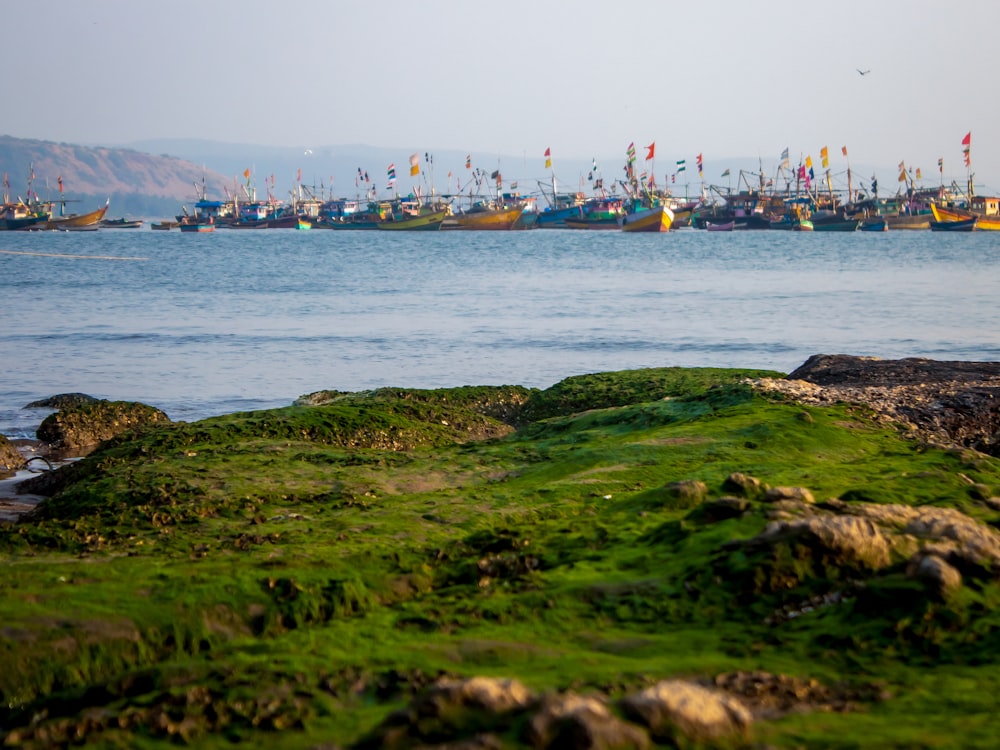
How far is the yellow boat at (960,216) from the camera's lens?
11300 centimetres

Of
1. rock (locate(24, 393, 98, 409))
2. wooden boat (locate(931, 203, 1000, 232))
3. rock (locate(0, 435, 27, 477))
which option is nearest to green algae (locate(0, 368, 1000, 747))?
rock (locate(0, 435, 27, 477))

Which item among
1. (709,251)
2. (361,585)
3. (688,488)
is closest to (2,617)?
(361,585)

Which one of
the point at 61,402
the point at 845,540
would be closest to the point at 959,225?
the point at 61,402

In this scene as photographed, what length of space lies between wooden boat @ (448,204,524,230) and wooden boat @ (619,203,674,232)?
14.0 meters

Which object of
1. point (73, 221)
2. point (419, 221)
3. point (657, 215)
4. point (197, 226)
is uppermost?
point (73, 221)

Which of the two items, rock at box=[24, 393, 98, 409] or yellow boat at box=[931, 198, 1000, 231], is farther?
yellow boat at box=[931, 198, 1000, 231]

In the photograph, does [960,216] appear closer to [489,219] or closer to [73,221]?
[489,219]

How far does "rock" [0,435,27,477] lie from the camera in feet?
40.8

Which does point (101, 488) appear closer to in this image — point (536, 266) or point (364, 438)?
point (364, 438)

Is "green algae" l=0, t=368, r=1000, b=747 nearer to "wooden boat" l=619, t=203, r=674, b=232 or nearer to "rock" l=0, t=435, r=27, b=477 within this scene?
"rock" l=0, t=435, r=27, b=477

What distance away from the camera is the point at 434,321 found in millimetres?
31969

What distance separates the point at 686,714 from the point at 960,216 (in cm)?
11976

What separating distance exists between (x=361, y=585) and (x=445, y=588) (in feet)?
1.48

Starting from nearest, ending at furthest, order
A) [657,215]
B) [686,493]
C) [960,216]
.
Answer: [686,493], [657,215], [960,216]
